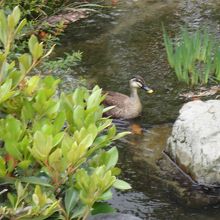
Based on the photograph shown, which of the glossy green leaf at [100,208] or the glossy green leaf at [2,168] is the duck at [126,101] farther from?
the glossy green leaf at [2,168]

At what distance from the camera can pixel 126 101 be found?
6.69 meters

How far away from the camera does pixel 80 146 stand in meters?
2.10

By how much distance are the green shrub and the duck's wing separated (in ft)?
13.5

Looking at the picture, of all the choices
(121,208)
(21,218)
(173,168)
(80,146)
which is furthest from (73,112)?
(173,168)

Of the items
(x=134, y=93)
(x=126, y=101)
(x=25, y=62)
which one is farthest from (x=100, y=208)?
(x=134, y=93)

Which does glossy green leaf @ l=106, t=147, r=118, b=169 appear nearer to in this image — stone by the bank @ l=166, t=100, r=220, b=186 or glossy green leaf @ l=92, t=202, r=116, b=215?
glossy green leaf @ l=92, t=202, r=116, b=215

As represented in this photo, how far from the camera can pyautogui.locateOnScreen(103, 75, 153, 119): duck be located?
6.68 metres

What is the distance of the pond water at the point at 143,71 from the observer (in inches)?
198

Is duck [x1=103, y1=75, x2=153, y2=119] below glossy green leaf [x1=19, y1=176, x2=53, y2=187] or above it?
below

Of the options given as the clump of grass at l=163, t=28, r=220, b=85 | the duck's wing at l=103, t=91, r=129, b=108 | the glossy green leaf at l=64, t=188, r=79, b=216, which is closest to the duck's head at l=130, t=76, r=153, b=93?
the duck's wing at l=103, t=91, r=129, b=108

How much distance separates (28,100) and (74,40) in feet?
20.6

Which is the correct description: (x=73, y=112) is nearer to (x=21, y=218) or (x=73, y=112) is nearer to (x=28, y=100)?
(x=28, y=100)

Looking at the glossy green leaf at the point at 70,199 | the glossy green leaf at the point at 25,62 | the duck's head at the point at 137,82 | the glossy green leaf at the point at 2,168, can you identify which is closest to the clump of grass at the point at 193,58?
the duck's head at the point at 137,82

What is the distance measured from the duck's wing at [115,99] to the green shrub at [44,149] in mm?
4118
